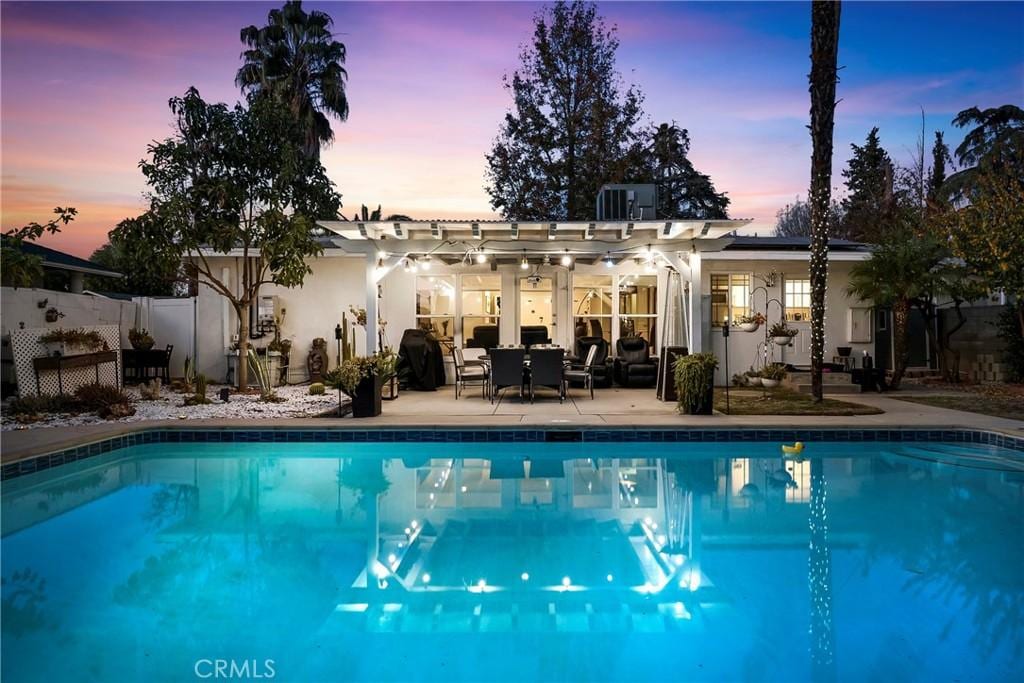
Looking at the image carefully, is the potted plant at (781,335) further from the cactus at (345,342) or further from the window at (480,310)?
the cactus at (345,342)

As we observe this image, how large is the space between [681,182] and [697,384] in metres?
19.5

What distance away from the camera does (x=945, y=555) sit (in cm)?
396

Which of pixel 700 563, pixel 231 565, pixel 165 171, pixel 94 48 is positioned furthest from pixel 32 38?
pixel 700 563

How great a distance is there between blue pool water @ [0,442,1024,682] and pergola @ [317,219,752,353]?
136 inches

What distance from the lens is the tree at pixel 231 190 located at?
9242 mm

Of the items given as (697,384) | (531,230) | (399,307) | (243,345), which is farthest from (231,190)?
(697,384)

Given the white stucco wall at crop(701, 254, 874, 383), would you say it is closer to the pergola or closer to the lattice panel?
the pergola

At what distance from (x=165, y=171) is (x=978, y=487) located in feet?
35.6

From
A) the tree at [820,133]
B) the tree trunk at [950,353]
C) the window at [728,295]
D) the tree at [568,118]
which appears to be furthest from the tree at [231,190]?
the tree trunk at [950,353]

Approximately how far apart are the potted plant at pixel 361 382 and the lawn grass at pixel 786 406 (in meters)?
4.52

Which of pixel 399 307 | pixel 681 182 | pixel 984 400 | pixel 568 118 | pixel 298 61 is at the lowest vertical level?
pixel 984 400

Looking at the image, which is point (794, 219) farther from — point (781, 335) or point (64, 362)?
point (64, 362)

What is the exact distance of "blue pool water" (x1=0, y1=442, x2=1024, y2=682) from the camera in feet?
8.95

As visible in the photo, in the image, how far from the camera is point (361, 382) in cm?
773
